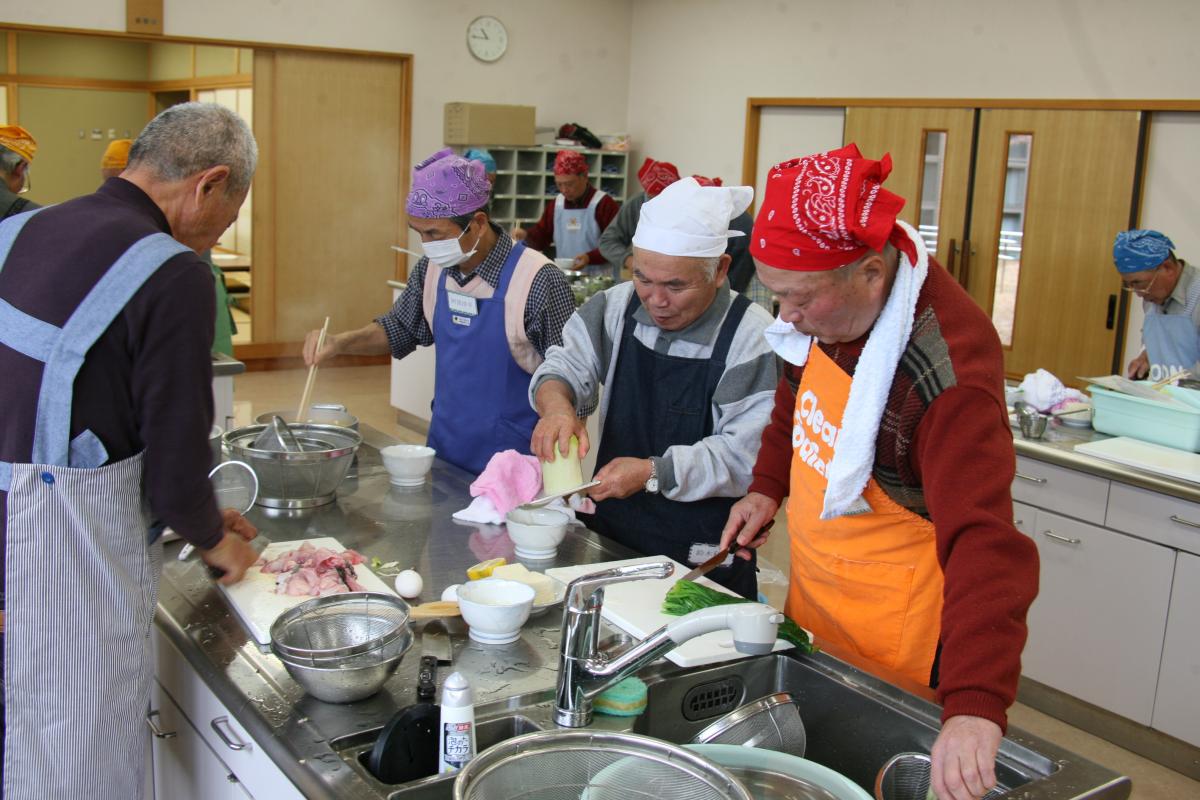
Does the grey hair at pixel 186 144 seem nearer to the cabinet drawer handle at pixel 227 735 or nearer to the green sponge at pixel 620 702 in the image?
the cabinet drawer handle at pixel 227 735

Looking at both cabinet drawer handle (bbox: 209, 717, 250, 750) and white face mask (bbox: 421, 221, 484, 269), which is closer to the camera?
cabinet drawer handle (bbox: 209, 717, 250, 750)

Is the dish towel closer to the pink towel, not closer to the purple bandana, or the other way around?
the pink towel

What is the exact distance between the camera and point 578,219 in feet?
26.3

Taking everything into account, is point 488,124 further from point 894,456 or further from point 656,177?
point 894,456

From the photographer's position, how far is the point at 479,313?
305 centimetres

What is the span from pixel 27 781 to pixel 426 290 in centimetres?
180

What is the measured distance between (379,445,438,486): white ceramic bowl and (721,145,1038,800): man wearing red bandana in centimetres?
93

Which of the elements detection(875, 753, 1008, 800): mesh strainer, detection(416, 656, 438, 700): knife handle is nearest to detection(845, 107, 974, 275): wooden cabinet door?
detection(875, 753, 1008, 800): mesh strainer

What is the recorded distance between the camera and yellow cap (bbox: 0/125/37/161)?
4.24 meters

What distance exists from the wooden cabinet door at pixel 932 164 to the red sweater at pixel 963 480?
5.96 metres

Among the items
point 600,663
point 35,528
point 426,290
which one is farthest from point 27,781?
point 426,290

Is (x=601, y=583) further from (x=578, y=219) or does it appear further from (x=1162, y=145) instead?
(x=578, y=219)

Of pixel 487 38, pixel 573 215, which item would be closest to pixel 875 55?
pixel 573 215

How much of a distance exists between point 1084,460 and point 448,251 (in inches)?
86.0
